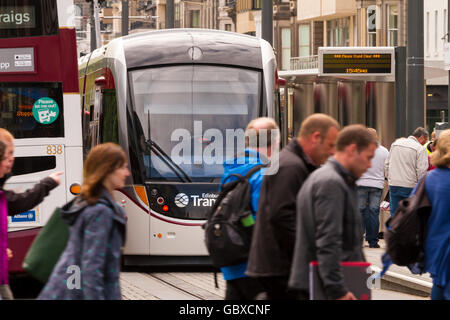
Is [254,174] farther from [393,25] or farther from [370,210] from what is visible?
[393,25]

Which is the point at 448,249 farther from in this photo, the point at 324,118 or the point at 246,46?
the point at 246,46

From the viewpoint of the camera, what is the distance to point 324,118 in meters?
6.97

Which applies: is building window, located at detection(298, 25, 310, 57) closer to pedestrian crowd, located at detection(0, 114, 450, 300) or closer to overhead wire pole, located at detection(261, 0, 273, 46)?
overhead wire pole, located at detection(261, 0, 273, 46)

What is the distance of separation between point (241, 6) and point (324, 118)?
6069cm

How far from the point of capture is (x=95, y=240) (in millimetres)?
6234

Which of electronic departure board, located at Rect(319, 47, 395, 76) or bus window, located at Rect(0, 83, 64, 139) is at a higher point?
electronic departure board, located at Rect(319, 47, 395, 76)

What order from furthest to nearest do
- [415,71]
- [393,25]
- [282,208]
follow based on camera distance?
1. [393,25]
2. [415,71]
3. [282,208]

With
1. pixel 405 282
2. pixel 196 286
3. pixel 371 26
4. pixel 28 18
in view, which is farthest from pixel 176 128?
pixel 371 26

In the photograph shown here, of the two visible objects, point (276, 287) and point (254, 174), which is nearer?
point (276, 287)

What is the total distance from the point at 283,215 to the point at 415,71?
1100cm

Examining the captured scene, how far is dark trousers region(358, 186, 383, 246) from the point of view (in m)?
17.0

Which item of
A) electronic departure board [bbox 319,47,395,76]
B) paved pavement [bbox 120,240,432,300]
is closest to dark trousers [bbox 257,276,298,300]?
paved pavement [bbox 120,240,432,300]

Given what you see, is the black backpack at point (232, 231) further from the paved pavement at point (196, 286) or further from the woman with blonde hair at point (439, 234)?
the paved pavement at point (196, 286)

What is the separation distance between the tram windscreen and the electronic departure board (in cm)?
682
